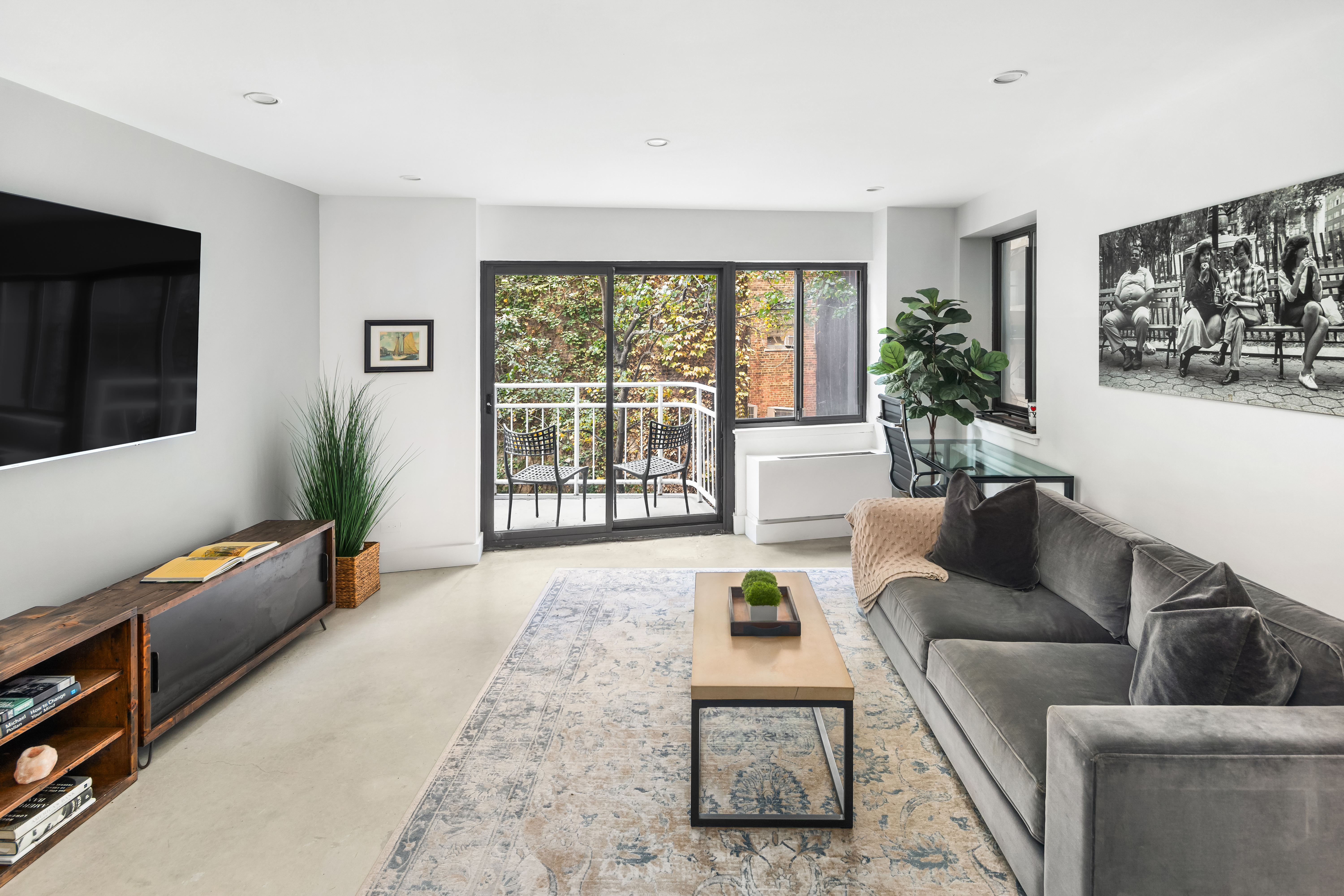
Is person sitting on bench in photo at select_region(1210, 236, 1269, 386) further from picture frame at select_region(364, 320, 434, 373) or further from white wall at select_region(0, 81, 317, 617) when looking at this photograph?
white wall at select_region(0, 81, 317, 617)

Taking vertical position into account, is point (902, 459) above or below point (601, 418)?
below

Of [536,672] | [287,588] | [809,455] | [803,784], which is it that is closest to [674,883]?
[803,784]

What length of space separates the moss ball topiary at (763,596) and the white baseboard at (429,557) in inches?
111

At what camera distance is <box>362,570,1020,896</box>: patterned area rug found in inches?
79.5

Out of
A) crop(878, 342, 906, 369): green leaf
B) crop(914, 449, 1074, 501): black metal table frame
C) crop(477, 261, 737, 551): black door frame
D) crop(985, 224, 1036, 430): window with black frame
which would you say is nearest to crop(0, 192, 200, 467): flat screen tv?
crop(477, 261, 737, 551): black door frame

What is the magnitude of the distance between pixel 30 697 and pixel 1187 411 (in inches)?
161

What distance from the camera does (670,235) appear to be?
5.43 metres

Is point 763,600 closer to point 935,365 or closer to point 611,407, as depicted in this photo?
point 935,365

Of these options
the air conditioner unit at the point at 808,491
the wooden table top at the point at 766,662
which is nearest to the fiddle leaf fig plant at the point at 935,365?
the air conditioner unit at the point at 808,491

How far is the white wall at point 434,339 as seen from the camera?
477 cm

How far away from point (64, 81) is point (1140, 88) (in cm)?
385

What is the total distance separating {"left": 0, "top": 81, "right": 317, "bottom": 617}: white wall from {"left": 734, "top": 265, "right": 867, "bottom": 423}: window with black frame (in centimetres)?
293

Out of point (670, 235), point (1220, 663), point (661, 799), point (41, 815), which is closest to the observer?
point (1220, 663)

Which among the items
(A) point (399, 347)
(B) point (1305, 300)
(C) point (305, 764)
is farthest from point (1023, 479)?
(A) point (399, 347)
